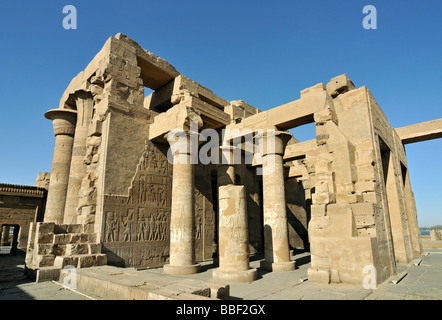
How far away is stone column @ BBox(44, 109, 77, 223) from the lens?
1080cm

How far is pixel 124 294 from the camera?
4.51 meters

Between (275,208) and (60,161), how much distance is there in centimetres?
895

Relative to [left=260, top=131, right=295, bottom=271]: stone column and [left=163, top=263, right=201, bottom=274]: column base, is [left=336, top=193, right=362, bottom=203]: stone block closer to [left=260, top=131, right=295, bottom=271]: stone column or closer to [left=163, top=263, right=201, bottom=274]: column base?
[left=260, top=131, right=295, bottom=271]: stone column

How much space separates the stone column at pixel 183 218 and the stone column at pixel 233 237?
148 cm

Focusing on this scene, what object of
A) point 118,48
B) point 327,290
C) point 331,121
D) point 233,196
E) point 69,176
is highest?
point 118,48

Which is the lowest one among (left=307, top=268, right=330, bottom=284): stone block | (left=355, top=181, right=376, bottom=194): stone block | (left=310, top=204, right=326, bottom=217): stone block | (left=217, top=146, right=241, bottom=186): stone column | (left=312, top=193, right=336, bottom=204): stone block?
(left=307, top=268, right=330, bottom=284): stone block

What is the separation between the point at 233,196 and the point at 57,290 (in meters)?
4.68

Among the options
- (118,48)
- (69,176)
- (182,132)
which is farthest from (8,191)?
(182,132)

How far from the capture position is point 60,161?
37.1ft

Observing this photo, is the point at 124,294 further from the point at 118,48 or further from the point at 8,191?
the point at 8,191

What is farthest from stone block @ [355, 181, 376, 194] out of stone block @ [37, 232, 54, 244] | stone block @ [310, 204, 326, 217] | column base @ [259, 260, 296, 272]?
stone block @ [37, 232, 54, 244]

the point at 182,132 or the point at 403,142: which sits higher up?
the point at 403,142

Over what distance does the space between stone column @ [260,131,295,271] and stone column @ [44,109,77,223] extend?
8.10 m

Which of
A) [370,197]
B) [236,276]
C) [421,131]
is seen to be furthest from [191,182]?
[421,131]
